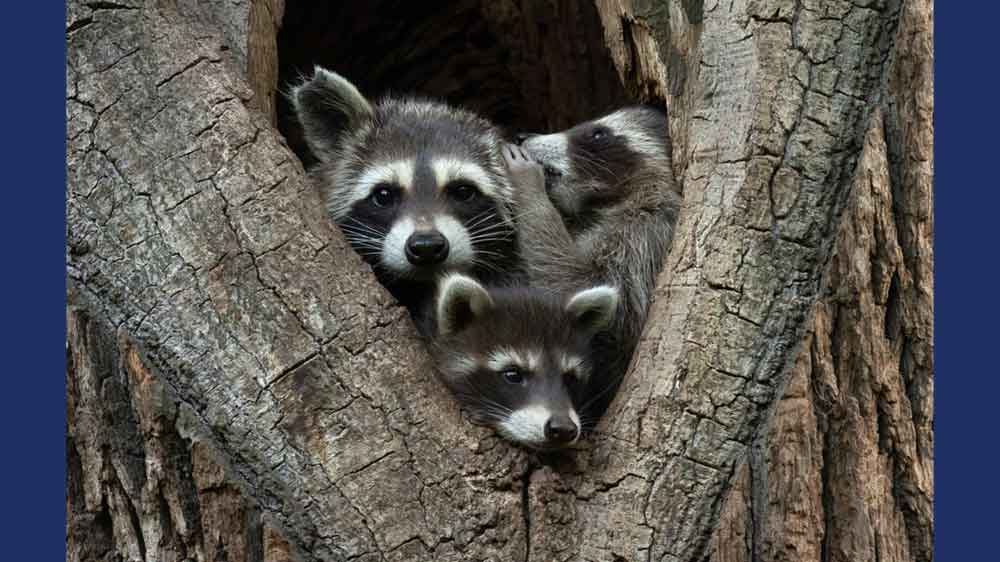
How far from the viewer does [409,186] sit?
18.0ft

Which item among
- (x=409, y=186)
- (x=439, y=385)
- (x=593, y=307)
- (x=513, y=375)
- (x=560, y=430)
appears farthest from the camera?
(x=409, y=186)

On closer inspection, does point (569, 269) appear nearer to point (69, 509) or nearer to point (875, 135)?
point (875, 135)

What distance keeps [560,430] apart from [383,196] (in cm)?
174

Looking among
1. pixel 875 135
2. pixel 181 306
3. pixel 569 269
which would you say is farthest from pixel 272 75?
pixel 875 135

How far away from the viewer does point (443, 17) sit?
7207 millimetres

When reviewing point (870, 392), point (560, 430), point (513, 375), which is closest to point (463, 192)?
point (513, 375)

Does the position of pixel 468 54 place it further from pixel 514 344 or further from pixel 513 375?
pixel 513 375

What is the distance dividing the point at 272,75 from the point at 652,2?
A: 5.67 ft

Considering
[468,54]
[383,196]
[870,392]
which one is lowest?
[870,392]

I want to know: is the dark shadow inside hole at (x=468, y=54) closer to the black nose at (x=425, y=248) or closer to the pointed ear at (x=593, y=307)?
the black nose at (x=425, y=248)

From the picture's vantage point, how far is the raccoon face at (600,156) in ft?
18.6

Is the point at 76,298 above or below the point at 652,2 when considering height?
below

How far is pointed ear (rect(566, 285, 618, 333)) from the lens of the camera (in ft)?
16.4

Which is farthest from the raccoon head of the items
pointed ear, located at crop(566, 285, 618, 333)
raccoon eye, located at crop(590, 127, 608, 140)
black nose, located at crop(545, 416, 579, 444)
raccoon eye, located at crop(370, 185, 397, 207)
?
black nose, located at crop(545, 416, 579, 444)
